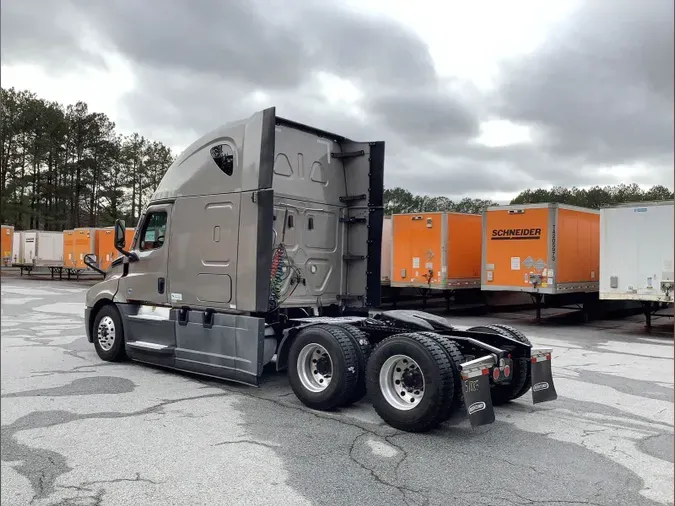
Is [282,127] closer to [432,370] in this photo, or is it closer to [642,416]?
[432,370]

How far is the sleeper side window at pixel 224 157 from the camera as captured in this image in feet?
23.3

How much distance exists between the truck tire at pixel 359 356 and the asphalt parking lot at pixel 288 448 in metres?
0.18

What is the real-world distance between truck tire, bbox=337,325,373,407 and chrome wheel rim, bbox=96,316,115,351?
396cm

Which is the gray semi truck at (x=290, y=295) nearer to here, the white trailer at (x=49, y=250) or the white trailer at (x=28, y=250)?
the white trailer at (x=49, y=250)

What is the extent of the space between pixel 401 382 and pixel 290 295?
2335 mm

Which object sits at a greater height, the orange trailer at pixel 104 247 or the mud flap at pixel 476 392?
the orange trailer at pixel 104 247

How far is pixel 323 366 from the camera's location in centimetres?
630

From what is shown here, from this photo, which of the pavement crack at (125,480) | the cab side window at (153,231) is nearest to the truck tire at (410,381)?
the pavement crack at (125,480)

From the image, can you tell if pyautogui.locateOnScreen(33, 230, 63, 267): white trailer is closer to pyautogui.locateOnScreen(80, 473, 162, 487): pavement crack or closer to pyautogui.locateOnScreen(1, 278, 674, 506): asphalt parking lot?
pyautogui.locateOnScreen(1, 278, 674, 506): asphalt parking lot

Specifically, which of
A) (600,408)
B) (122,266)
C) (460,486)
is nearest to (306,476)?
(460,486)

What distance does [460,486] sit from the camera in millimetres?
4070

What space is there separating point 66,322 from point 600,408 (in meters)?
11.4

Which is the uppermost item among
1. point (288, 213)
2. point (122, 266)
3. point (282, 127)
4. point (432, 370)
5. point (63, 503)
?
point (282, 127)

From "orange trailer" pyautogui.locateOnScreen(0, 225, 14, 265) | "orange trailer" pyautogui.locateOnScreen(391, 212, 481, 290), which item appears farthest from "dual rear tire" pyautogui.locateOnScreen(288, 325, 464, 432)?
"orange trailer" pyautogui.locateOnScreen(391, 212, 481, 290)
